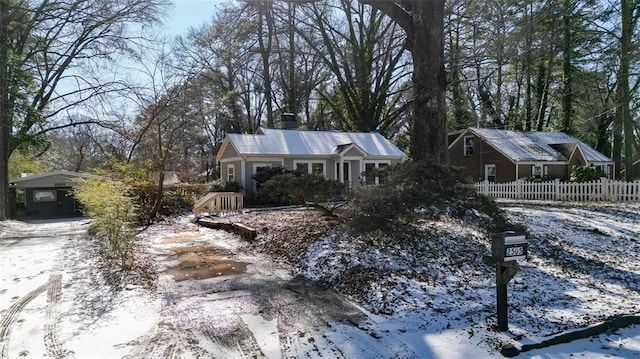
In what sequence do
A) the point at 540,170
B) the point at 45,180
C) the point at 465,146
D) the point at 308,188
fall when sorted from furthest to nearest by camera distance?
the point at 465,146 < the point at 540,170 < the point at 45,180 < the point at 308,188

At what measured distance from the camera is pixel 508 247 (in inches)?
155

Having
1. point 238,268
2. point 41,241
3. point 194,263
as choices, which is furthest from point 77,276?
point 41,241

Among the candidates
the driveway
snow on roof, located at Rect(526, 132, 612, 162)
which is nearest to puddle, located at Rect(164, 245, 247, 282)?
the driveway

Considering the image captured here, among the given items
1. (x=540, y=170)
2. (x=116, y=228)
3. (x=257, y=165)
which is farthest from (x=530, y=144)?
(x=116, y=228)

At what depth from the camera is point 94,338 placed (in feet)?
12.2

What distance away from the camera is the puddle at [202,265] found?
243 inches

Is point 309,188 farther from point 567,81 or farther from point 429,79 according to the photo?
point 567,81

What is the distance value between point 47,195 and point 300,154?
12.5 m

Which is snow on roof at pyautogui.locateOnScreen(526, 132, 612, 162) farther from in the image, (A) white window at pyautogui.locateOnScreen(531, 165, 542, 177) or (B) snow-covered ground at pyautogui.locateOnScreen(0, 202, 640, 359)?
(B) snow-covered ground at pyautogui.locateOnScreen(0, 202, 640, 359)

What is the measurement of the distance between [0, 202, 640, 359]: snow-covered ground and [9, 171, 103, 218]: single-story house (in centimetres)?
1314

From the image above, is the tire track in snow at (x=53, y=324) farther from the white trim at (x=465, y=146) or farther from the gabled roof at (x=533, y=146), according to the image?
the white trim at (x=465, y=146)

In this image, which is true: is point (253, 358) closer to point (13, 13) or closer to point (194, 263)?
point (194, 263)

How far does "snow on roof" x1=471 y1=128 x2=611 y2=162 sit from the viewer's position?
80.3 ft

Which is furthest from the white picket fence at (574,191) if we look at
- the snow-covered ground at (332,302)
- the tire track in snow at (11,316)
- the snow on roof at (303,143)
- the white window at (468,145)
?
the tire track in snow at (11,316)
